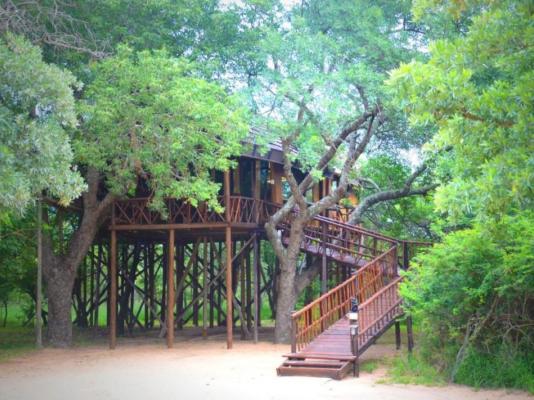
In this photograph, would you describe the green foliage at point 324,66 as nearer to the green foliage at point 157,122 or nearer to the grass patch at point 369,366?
the green foliage at point 157,122

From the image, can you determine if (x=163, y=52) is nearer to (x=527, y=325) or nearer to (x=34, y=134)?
(x=34, y=134)

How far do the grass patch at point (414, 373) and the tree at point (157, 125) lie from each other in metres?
5.83

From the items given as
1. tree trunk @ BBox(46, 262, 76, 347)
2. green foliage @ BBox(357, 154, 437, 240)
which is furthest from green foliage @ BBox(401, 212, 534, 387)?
tree trunk @ BBox(46, 262, 76, 347)

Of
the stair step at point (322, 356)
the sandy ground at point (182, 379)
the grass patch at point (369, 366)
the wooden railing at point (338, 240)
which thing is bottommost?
the sandy ground at point (182, 379)

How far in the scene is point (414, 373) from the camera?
43.1 feet

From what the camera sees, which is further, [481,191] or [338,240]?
[338,240]

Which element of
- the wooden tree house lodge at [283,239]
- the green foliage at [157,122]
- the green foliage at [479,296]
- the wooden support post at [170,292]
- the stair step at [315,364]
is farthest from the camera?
the wooden support post at [170,292]

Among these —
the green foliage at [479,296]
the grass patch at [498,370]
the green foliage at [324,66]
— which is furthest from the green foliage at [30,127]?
the grass patch at [498,370]

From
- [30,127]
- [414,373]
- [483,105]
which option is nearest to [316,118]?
[414,373]

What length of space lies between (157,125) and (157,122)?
69mm

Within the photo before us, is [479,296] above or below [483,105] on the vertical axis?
below

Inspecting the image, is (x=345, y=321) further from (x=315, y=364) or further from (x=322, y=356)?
(x=315, y=364)

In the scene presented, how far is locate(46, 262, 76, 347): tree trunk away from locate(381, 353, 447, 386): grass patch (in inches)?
374

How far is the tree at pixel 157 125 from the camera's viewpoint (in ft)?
51.6
